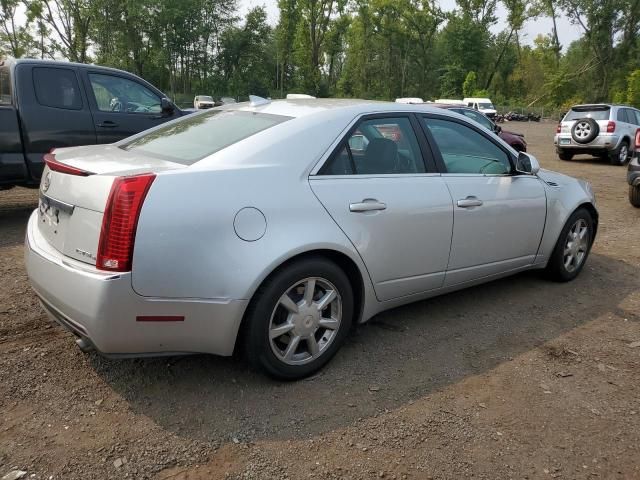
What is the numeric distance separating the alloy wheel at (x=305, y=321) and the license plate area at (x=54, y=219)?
1134mm

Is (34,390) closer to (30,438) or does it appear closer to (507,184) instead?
(30,438)

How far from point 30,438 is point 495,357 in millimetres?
2599

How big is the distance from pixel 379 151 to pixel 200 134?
1.10m

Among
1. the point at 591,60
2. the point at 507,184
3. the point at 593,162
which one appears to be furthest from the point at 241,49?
the point at 507,184

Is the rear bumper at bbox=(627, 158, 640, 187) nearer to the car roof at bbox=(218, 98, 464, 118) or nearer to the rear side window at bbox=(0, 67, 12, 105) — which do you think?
the car roof at bbox=(218, 98, 464, 118)

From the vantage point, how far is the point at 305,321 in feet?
9.77

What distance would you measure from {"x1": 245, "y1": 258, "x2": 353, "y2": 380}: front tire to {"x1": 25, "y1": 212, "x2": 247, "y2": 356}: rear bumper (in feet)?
0.44

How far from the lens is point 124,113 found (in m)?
6.94

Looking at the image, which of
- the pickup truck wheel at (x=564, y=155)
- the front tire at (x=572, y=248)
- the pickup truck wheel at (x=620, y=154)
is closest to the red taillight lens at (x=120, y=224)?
the front tire at (x=572, y=248)

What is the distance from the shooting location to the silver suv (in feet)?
48.9

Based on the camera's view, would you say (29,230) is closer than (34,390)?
No

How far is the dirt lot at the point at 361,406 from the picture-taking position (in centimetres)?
242

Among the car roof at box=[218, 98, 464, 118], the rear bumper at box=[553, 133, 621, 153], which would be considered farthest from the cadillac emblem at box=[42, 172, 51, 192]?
the rear bumper at box=[553, 133, 621, 153]

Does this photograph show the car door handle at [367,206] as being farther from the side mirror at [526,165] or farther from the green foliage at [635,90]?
the green foliage at [635,90]
